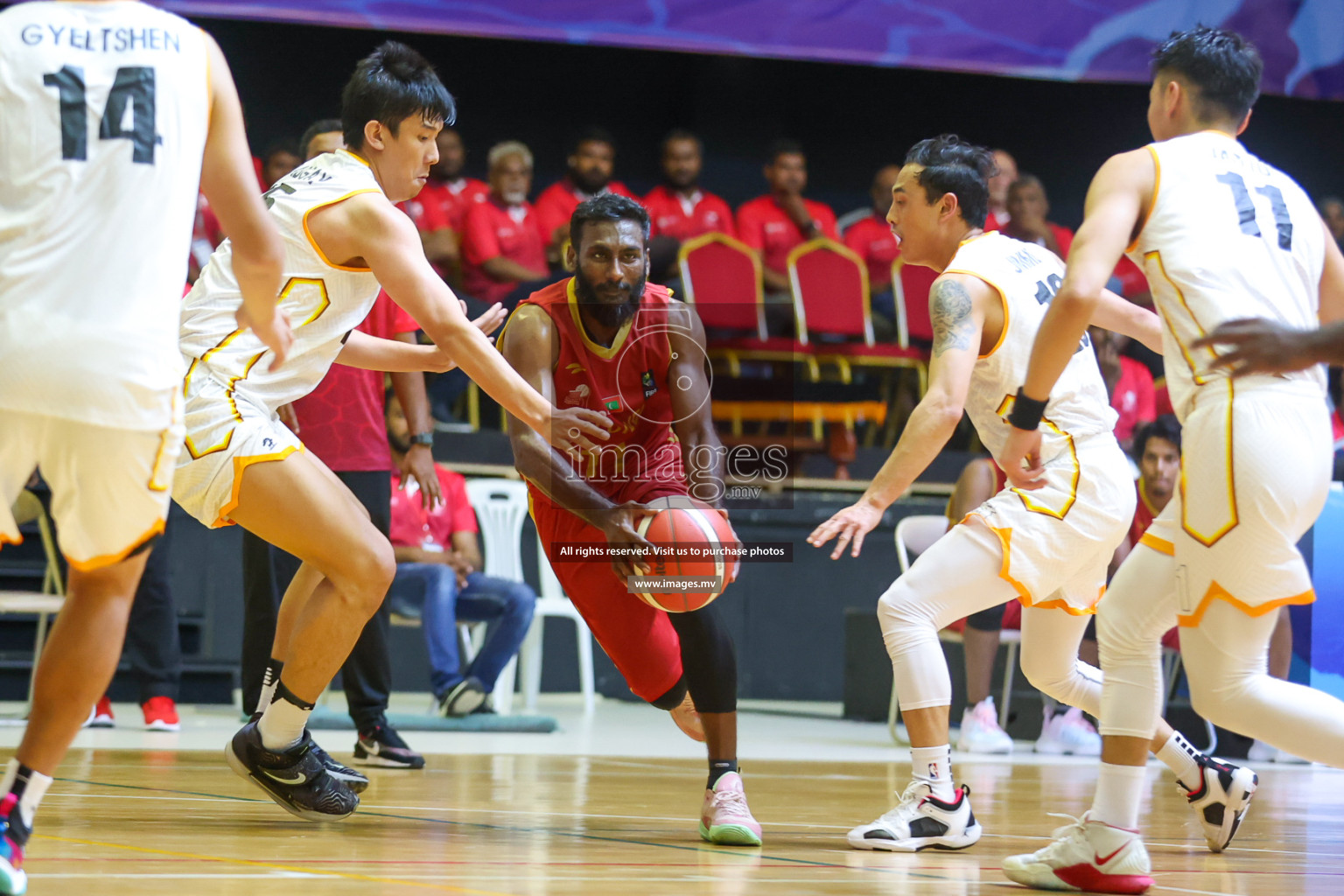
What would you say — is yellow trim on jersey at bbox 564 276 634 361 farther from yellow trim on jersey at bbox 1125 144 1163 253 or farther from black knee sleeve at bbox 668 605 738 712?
yellow trim on jersey at bbox 1125 144 1163 253

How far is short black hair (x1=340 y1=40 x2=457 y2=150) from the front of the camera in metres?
4.14

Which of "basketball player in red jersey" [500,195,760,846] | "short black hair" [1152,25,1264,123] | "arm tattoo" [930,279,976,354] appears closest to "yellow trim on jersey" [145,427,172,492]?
"basketball player in red jersey" [500,195,760,846]

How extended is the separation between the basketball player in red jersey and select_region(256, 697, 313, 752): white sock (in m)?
0.84

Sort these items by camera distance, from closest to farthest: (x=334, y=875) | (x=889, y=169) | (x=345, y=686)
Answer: (x=334, y=875) < (x=345, y=686) < (x=889, y=169)

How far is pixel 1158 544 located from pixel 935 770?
954mm

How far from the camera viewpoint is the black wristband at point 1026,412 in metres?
3.25

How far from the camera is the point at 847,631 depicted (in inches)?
342

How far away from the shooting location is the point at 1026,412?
3271 millimetres

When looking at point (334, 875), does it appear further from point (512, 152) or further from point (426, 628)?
Result: point (512, 152)

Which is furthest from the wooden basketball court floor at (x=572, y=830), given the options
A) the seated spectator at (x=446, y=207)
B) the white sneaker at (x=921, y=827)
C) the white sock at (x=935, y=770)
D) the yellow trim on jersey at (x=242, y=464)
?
the seated spectator at (x=446, y=207)

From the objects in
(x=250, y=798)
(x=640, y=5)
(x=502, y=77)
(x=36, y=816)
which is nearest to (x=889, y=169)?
(x=640, y=5)

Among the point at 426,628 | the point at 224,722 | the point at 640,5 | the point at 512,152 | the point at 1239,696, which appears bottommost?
the point at 224,722

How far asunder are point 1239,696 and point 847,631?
18.4 feet

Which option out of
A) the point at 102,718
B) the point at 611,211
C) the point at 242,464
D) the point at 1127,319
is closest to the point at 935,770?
the point at 1127,319
